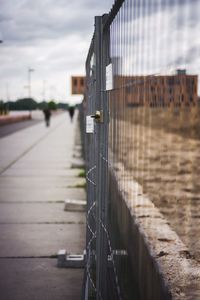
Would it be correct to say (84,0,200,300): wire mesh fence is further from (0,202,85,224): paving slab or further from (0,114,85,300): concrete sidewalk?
(0,202,85,224): paving slab

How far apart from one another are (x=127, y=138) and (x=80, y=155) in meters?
10.9

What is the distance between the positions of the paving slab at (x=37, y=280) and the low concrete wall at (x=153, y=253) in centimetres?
66

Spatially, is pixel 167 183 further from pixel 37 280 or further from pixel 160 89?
pixel 160 89

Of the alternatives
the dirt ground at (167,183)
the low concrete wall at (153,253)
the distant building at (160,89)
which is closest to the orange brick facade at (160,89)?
the distant building at (160,89)

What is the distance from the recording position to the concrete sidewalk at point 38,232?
4.12 meters

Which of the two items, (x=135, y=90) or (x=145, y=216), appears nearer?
(x=135, y=90)

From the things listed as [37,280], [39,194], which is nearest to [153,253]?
[37,280]

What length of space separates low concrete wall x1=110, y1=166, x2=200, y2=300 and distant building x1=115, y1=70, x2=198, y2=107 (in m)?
1.10

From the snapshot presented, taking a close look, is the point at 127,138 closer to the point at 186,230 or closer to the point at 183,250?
the point at 183,250

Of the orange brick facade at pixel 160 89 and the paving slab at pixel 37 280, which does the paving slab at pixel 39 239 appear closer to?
the paving slab at pixel 37 280

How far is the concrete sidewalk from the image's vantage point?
13.5 feet

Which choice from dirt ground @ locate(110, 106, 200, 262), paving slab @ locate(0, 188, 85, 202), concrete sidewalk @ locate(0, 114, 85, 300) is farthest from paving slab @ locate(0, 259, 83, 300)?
paving slab @ locate(0, 188, 85, 202)

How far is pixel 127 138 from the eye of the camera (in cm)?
351

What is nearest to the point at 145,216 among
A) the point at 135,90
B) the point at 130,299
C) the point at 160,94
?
the point at 130,299
